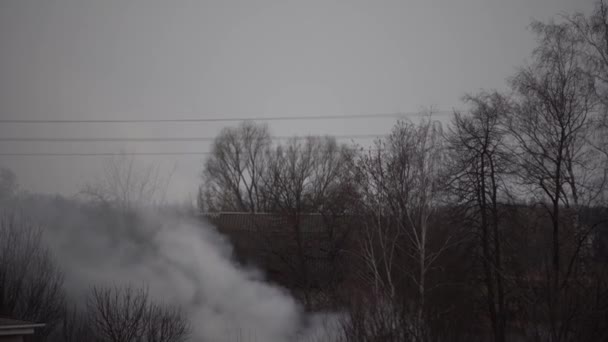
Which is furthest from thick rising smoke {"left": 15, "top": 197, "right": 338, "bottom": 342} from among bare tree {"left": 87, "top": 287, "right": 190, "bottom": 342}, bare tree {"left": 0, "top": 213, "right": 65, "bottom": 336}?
bare tree {"left": 87, "top": 287, "right": 190, "bottom": 342}

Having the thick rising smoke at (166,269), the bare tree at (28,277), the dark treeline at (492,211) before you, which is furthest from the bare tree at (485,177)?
the bare tree at (28,277)

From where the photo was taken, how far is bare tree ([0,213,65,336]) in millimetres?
19984

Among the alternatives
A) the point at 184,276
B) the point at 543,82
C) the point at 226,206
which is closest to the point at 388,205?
the point at 543,82

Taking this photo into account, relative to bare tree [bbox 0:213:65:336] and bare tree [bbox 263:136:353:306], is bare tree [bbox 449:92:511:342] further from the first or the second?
bare tree [bbox 0:213:65:336]

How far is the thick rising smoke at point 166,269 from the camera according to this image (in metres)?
22.9

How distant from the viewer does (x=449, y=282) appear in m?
22.5

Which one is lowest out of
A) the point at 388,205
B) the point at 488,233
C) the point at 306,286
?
the point at 306,286

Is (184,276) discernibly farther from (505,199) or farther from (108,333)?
(505,199)

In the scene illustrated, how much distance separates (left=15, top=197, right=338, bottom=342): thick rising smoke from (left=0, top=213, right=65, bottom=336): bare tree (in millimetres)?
1055

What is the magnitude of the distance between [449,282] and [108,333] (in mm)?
15579

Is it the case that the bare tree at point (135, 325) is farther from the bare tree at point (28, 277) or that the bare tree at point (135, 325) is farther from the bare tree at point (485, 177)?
the bare tree at point (485, 177)

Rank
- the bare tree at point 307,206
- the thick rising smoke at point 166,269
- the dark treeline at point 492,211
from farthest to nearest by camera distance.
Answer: the bare tree at point 307,206
the thick rising smoke at point 166,269
the dark treeline at point 492,211

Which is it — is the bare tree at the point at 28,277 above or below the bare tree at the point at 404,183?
below

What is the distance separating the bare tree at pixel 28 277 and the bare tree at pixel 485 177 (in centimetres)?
1913
